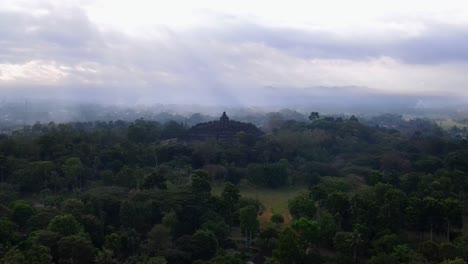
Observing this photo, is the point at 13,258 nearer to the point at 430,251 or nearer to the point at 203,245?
the point at 203,245

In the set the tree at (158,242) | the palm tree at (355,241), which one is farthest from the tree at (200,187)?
the palm tree at (355,241)

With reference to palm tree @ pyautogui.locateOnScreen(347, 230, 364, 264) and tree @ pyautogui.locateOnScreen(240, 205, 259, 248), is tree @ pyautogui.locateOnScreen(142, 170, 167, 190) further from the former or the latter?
palm tree @ pyautogui.locateOnScreen(347, 230, 364, 264)

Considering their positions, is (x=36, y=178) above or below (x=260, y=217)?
above

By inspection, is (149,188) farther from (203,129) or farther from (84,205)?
(203,129)

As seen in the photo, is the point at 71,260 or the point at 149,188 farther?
the point at 149,188

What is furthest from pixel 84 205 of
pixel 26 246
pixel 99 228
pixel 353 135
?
pixel 353 135

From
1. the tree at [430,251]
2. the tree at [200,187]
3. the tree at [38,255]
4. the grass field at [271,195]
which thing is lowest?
the grass field at [271,195]

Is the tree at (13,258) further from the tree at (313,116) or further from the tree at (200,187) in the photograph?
the tree at (313,116)
